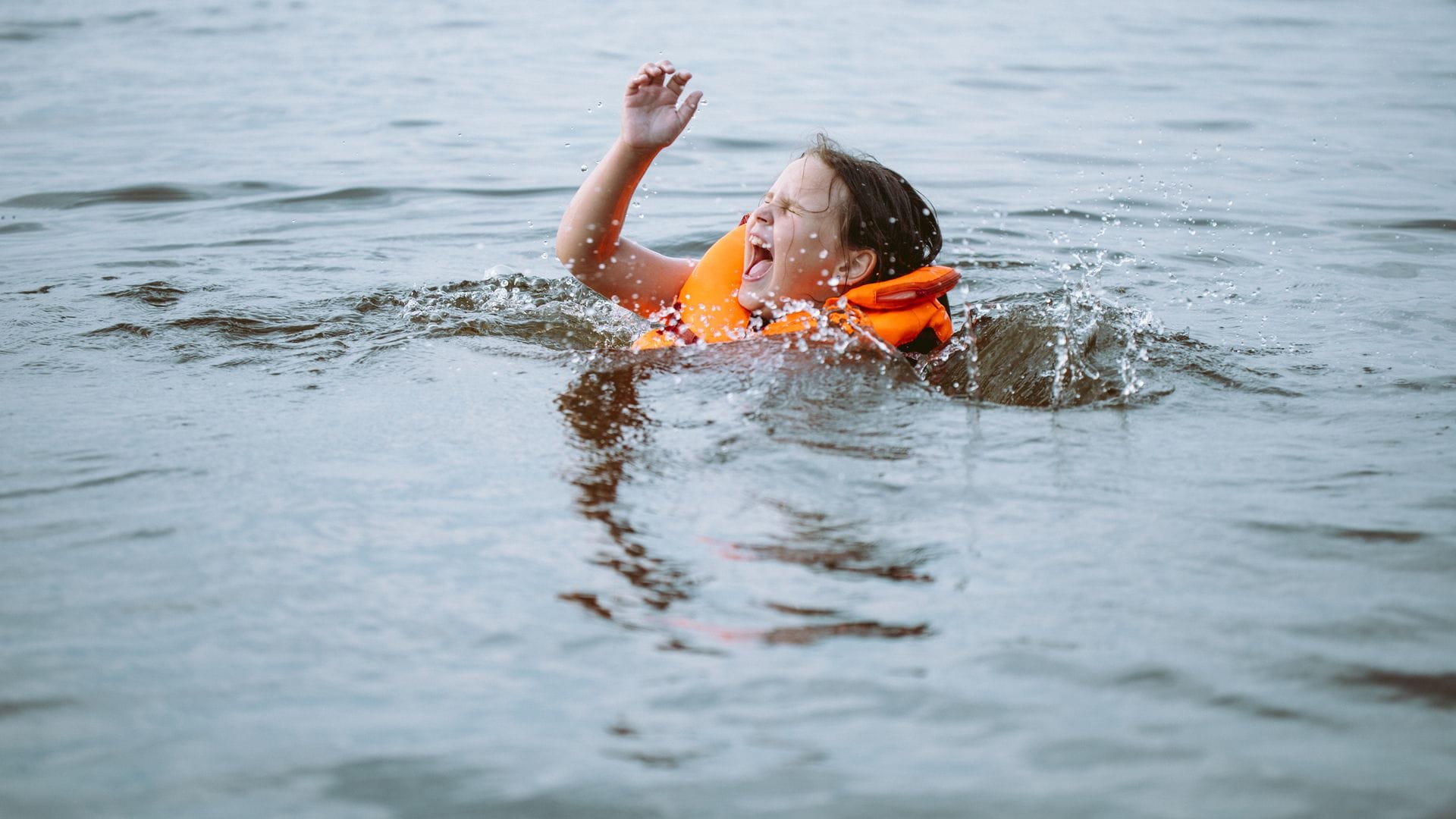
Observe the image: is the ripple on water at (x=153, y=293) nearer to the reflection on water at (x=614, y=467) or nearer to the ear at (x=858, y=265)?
the reflection on water at (x=614, y=467)

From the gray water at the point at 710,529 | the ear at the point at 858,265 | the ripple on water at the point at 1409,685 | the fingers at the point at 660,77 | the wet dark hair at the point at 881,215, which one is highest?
the fingers at the point at 660,77

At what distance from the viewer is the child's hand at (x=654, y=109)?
4.07 metres

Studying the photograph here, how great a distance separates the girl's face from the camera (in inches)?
173

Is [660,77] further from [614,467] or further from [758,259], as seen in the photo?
[614,467]

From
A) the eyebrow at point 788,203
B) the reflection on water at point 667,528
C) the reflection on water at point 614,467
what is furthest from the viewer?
the eyebrow at point 788,203

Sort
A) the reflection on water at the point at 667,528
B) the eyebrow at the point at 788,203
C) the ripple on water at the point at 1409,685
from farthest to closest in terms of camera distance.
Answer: the eyebrow at the point at 788,203, the reflection on water at the point at 667,528, the ripple on water at the point at 1409,685

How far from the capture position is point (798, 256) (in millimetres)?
4379

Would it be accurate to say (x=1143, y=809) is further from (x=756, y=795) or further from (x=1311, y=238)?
(x=1311, y=238)

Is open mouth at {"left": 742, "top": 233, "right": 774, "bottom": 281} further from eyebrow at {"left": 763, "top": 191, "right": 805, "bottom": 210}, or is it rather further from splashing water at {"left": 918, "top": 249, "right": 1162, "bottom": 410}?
splashing water at {"left": 918, "top": 249, "right": 1162, "bottom": 410}

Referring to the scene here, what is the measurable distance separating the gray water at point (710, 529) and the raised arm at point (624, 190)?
Result: 0.35 m

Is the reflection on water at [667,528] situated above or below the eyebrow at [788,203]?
below

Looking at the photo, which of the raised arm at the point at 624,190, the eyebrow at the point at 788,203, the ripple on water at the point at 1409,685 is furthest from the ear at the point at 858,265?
the ripple on water at the point at 1409,685

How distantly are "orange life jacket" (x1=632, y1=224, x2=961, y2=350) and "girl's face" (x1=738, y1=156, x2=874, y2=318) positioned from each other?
0.28 feet

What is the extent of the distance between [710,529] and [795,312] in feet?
5.09
